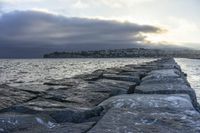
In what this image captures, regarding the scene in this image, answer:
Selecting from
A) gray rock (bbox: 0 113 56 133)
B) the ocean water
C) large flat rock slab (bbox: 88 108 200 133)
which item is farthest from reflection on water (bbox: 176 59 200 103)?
gray rock (bbox: 0 113 56 133)

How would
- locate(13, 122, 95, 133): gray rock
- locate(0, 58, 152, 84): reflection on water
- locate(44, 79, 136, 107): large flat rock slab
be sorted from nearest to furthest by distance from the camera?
1. locate(13, 122, 95, 133): gray rock
2. locate(44, 79, 136, 107): large flat rock slab
3. locate(0, 58, 152, 84): reflection on water

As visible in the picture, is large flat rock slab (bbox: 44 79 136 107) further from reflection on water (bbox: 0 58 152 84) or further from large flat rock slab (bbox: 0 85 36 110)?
reflection on water (bbox: 0 58 152 84)

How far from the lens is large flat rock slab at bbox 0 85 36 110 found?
5131 millimetres

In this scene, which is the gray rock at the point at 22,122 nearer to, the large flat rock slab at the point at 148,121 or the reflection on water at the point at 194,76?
the large flat rock slab at the point at 148,121

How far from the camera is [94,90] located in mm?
6453

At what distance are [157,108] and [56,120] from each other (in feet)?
3.59

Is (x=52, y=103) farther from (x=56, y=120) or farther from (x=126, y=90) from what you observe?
(x=126, y=90)

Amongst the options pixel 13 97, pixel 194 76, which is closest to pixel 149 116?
pixel 13 97

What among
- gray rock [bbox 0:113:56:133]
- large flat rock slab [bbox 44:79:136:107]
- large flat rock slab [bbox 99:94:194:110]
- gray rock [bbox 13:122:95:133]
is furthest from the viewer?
large flat rock slab [bbox 44:79:136:107]

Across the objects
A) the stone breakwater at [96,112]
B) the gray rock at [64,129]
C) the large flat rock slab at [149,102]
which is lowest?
the gray rock at [64,129]

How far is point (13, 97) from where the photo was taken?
18.4 ft

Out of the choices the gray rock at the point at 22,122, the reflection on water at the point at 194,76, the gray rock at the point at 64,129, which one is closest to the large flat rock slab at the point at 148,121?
the gray rock at the point at 64,129

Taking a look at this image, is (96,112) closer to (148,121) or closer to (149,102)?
(149,102)

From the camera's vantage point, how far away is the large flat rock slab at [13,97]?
5.13 m
